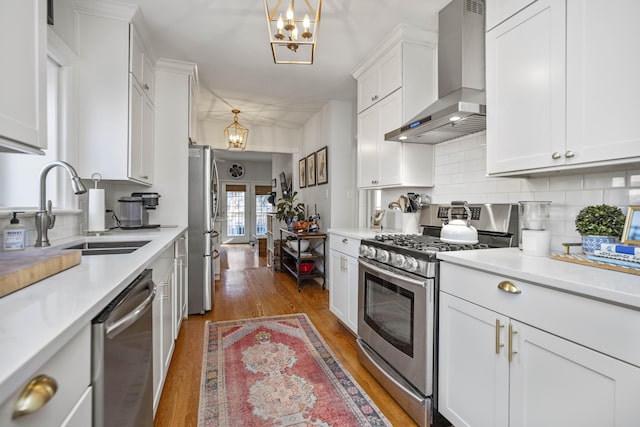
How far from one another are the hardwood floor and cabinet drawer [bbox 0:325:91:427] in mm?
1130

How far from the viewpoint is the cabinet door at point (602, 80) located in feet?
3.79

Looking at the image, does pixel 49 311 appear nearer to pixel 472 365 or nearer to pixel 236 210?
pixel 472 365

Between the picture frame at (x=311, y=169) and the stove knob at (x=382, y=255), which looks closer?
the stove knob at (x=382, y=255)

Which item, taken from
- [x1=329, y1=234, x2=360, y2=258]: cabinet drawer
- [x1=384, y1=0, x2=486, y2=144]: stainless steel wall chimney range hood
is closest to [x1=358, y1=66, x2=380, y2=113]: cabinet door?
[x1=384, y1=0, x2=486, y2=144]: stainless steel wall chimney range hood

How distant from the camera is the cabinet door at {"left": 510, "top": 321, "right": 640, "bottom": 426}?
35.2 inches

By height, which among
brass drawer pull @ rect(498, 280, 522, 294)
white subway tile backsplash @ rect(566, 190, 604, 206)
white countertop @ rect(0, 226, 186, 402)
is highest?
white subway tile backsplash @ rect(566, 190, 604, 206)

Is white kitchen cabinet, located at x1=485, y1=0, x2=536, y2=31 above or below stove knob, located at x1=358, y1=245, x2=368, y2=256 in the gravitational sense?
above

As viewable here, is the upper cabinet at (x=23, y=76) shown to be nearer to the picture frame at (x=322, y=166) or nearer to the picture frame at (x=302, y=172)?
the picture frame at (x=322, y=166)

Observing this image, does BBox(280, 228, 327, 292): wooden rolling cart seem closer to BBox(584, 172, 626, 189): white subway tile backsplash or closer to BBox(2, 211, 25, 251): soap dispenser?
BBox(2, 211, 25, 251): soap dispenser

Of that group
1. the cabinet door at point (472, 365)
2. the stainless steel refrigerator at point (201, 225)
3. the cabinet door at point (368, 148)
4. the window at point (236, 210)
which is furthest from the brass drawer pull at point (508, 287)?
the window at point (236, 210)

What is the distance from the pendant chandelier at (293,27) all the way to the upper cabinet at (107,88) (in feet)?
3.46

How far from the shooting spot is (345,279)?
8.89 ft

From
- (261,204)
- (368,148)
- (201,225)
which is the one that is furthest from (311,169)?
(261,204)

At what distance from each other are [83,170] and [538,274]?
2813mm
